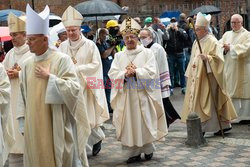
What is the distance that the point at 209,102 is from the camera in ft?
30.8

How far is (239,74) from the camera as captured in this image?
10.7 meters

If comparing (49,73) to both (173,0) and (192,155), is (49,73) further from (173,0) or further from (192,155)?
(173,0)

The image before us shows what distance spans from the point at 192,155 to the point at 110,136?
2065 millimetres

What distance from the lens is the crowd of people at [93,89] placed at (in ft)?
18.9

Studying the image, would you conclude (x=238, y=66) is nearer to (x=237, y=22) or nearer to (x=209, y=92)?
(x=237, y=22)

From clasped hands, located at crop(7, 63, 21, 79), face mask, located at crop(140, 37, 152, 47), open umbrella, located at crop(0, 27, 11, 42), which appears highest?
open umbrella, located at crop(0, 27, 11, 42)

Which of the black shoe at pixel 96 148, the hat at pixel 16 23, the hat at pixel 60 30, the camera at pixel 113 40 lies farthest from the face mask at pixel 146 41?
the hat at pixel 16 23

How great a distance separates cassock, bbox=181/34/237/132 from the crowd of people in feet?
0.05

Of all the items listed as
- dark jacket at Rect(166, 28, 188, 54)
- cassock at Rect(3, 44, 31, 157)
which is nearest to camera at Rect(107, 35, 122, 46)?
dark jacket at Rect(166, 28, 188, 54)

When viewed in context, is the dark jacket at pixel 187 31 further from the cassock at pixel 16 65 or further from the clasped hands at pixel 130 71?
the cassock at pixel 16 65

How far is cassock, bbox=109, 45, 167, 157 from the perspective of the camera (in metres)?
8.04

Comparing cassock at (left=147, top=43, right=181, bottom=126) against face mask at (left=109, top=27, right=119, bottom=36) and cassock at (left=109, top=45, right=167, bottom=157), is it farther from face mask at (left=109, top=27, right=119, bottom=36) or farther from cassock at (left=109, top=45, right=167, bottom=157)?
face mask at (left=109, top=27, right=119, bottom=36)

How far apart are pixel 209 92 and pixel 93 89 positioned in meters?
2.11

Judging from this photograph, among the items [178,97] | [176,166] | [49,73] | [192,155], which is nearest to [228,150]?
[192,155]
